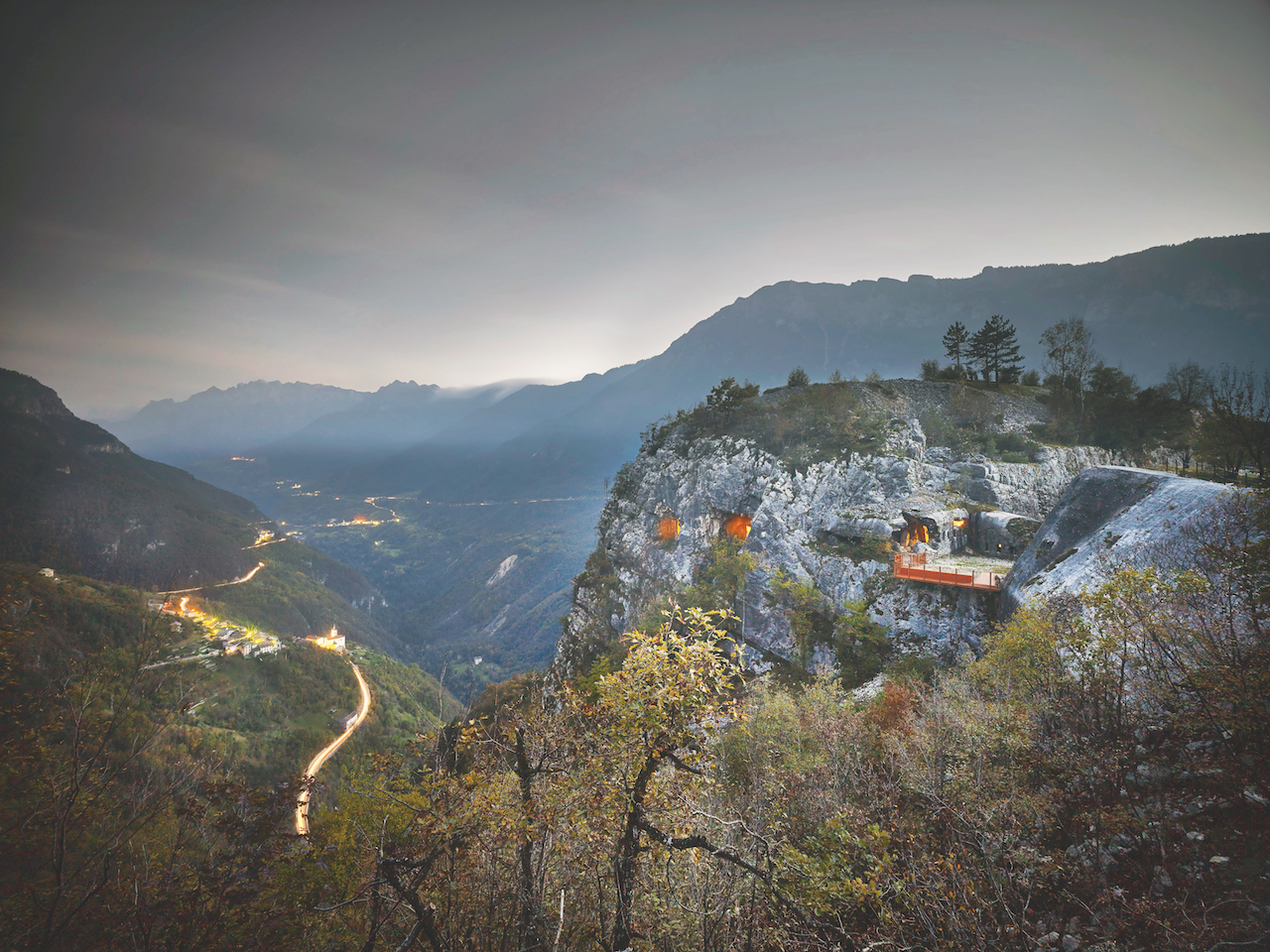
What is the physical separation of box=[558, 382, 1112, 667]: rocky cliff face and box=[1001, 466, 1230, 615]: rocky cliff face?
642 cm

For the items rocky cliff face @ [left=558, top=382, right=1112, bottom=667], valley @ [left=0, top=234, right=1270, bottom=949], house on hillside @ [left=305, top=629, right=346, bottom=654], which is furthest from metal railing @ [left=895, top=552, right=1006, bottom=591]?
house on hillside @ [left=305, top=629, right=346, bottom=654]

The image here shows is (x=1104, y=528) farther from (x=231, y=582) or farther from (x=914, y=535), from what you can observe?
(x=231, y=582)

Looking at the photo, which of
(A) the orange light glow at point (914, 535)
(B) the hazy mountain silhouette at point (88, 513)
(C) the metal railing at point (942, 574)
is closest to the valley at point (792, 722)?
(C) the metal railing at point (942, 574)

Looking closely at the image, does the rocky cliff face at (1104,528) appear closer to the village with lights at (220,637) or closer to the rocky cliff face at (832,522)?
the rocky cliff face at (832,522)

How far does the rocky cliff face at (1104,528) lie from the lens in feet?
A: 43.0

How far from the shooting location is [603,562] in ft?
164

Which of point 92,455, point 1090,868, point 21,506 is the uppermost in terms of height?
point 92,455

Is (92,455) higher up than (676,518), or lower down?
higher up

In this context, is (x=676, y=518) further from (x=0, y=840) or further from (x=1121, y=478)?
(x=0, y=840)

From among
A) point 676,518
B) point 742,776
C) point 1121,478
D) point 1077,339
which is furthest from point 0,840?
point 1077,339

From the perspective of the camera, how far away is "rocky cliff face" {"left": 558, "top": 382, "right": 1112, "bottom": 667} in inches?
1139

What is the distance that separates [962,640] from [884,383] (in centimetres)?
2731

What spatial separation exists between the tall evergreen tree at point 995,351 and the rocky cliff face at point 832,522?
13.9 m

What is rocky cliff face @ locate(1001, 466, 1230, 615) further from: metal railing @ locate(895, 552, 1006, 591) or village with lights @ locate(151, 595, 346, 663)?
village with lights @ locate(151, 595, 346, 663)
